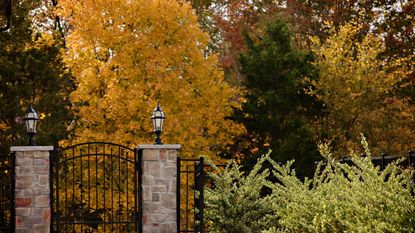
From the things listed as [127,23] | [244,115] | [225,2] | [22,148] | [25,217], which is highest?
[225,2]

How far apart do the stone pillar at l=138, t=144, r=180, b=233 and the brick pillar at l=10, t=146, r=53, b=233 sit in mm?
1561

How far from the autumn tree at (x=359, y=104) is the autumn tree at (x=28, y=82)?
23.3 feet

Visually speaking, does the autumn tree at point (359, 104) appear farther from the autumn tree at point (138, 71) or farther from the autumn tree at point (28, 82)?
the autumn tree at point (28, 82)

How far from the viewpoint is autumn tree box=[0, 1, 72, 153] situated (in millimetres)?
18625

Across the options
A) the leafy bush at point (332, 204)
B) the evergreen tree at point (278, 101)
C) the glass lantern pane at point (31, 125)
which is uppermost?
the evergreen tree at point (278, 101)

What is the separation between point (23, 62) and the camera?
1914 centimetres

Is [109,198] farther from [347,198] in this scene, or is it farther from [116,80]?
[347,198]

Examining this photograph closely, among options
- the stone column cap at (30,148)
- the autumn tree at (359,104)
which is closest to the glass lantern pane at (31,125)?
the stone column cap at (30,148)

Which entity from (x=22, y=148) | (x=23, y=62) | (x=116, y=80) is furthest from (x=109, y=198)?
(x=22, y=148)

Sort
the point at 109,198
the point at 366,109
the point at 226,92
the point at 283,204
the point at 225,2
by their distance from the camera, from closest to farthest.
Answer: the point at 283,204 < the point at 109,198 < the point at 226,92 < the point at 366,109 < the point at 225,2

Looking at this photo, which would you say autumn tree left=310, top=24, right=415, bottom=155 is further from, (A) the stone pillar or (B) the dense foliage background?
(A) the stone pillar

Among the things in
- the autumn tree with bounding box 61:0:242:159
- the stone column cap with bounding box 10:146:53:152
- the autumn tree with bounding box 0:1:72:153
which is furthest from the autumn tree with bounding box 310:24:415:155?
the stone column cap with bounding box 10:146:53:152

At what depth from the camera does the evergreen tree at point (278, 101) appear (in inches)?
802

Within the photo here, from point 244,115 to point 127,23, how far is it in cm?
427
